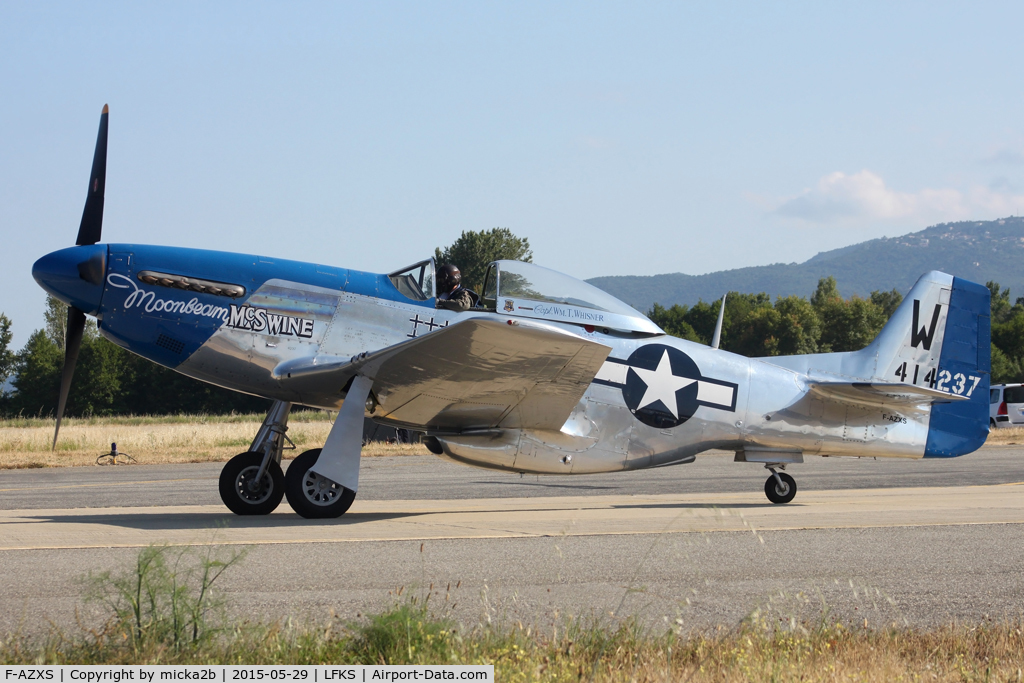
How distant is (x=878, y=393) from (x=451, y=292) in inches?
203

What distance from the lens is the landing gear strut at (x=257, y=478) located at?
345 inches

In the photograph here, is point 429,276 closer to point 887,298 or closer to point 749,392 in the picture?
point 749,392

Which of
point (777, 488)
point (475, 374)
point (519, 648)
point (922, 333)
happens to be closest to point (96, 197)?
point (475, 374)

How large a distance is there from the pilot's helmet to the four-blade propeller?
360cm

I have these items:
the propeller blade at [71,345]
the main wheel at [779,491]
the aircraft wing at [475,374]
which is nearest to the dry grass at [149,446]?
the propeller blade at [71,345]

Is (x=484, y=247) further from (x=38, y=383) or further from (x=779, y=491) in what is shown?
(x=779, y=491)

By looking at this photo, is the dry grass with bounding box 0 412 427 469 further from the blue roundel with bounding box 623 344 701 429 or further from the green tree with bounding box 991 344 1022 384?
the green tree with bounding box 991 344 1022 384

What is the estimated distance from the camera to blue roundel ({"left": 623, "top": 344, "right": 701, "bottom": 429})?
9.69 m

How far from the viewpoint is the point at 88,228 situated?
30.2ft

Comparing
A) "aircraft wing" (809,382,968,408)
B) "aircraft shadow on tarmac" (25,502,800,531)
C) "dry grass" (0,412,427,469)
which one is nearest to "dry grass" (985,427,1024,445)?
"dry grass" (0,412,427,469)

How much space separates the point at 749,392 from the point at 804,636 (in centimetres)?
648

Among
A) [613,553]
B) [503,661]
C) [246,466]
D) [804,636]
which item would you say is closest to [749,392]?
[613,553]

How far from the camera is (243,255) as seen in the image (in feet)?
29.8

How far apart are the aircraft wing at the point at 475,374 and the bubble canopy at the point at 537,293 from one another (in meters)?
0.91
